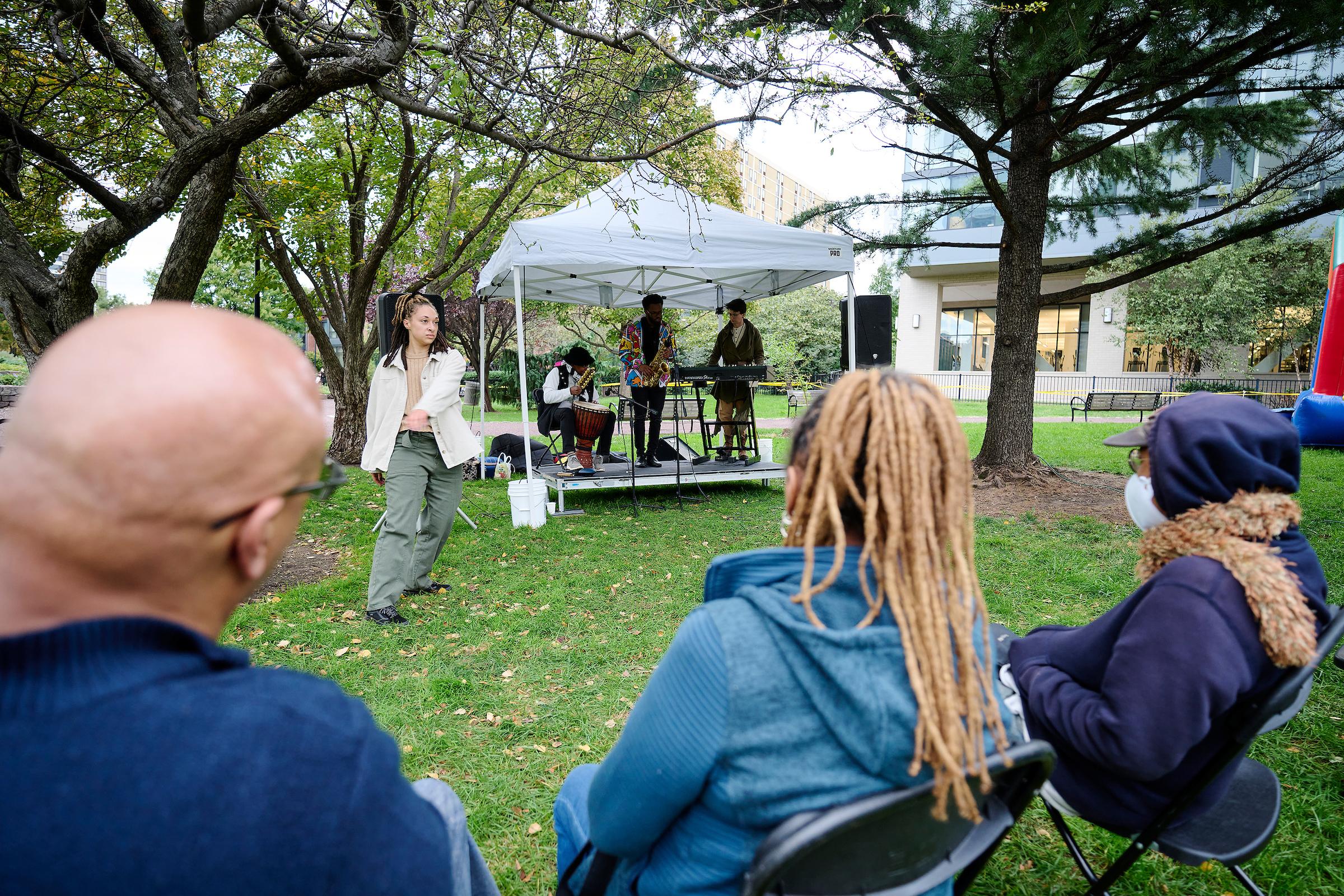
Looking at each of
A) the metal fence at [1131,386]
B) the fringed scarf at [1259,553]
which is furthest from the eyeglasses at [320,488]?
the metal fence at [1131,386]

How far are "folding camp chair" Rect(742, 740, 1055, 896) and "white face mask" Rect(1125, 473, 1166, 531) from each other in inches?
40.8

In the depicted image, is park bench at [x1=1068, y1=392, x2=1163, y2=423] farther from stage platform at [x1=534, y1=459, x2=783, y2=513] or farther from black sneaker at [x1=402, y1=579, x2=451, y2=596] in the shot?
black sneaker at [x1=402, y1=579, x2=451, y2=596]

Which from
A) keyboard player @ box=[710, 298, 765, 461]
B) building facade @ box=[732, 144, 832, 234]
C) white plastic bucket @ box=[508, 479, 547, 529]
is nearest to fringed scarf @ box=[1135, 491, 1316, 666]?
white plastic bucket @ box=[508, 479, 547, 529]

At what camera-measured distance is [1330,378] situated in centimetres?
947

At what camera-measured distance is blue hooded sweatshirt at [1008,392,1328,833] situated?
138 cm

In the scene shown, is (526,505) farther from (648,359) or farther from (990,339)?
(990,339)

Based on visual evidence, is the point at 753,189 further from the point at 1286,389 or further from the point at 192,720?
the point at 192,720

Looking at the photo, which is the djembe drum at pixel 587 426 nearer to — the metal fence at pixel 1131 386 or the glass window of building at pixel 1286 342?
the metal fence at pixel 1131 386

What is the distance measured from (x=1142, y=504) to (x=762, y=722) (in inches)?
57.9

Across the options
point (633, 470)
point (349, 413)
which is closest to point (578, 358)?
point (633, 470)

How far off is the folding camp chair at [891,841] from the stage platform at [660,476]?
671cm

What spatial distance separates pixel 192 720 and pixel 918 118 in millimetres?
7152

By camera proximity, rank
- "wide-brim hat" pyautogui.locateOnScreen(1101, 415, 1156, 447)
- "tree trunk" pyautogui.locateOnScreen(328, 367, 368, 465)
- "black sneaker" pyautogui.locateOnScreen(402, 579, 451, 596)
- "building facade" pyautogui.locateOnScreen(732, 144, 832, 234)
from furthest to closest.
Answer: "building facade" pyautogui.locateOnScreen(732, 144, 832, 234)
"tree trunk" pyautogui.locateOnScreen(328, 367, 368, 465)
"black sneaker" pyautogui.locateOnScreen(402, 579, 451, 596)
"wide-brim hat" pyautogui.locateOnScreen(1101, 415, 1156, 447)

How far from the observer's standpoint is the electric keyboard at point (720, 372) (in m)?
7.73
